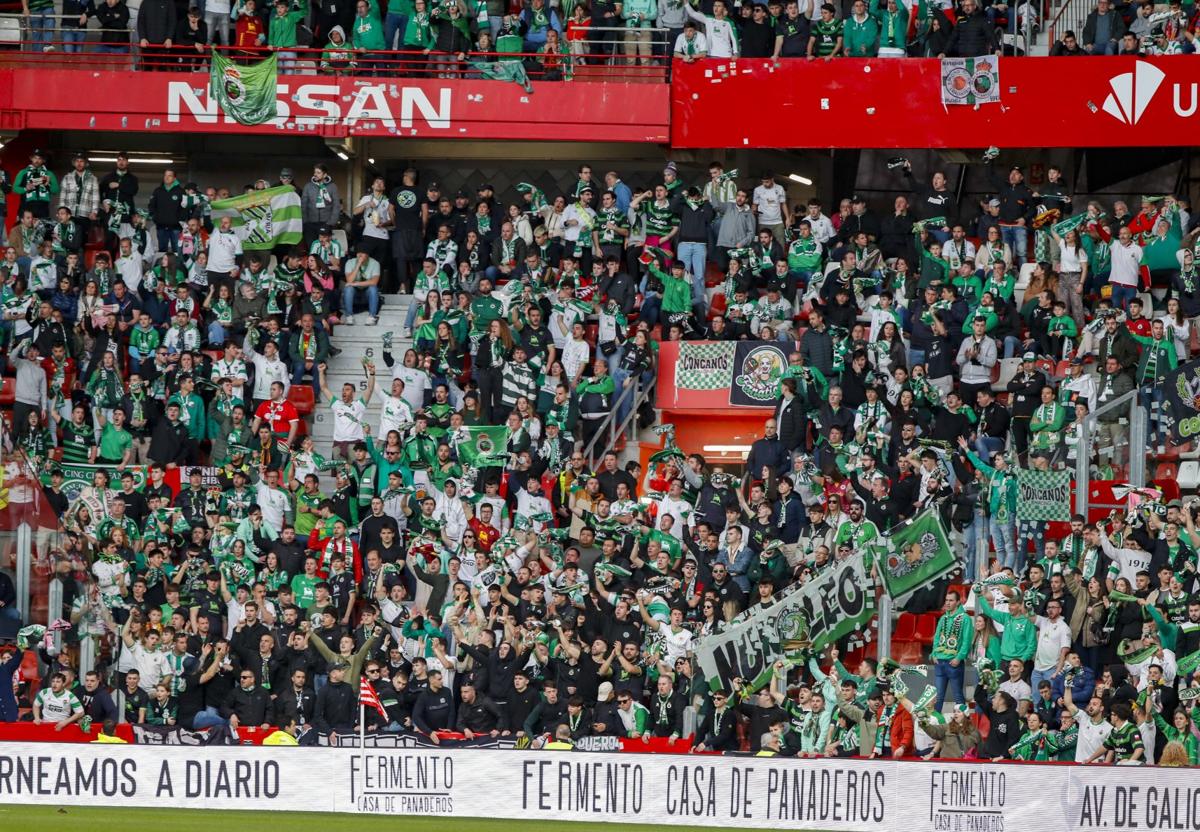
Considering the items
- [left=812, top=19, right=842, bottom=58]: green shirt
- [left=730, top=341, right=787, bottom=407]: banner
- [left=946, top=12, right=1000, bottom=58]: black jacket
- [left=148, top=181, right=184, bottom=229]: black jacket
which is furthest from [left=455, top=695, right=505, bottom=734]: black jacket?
[left=946, top=12, right=1000, bottom=58]: black jacket

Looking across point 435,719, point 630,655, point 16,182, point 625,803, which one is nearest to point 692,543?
point 630,655

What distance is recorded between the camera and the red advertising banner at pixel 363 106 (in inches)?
1085

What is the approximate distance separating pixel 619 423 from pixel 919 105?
6442 millimetres

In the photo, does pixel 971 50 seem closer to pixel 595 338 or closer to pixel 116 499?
pixel 595 338

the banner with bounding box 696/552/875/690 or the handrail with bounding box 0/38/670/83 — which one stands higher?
the handrail with bounding box 0/38/670/83

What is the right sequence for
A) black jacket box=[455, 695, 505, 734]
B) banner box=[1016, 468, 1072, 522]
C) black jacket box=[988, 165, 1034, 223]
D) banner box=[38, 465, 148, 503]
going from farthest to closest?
1. black jacket box=[988, 165, 1034, 223]
2. banner box=[38, 465, 148, 503]
3. banner box=[1016, 468, 1072, 522]
4. black jacket box=[455, 695, 505, 734]

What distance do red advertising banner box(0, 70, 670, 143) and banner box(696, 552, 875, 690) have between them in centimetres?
942

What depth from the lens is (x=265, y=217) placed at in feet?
87.5

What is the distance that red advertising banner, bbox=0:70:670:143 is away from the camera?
1085 inches

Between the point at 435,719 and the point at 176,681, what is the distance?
2711mm

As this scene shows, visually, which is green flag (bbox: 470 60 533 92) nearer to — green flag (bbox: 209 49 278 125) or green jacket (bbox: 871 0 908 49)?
green flag (bbox: 209 49 278 125)

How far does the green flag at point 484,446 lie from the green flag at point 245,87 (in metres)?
6.68

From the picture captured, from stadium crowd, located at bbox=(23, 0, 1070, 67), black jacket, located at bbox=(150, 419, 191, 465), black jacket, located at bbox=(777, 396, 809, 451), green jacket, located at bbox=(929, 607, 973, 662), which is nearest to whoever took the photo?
green jacket, located at bbox=(929, 607, 973, 662)

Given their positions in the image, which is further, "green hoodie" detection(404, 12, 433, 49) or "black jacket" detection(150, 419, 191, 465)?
"green hoodie" detection(404, 12, 433, 49)
